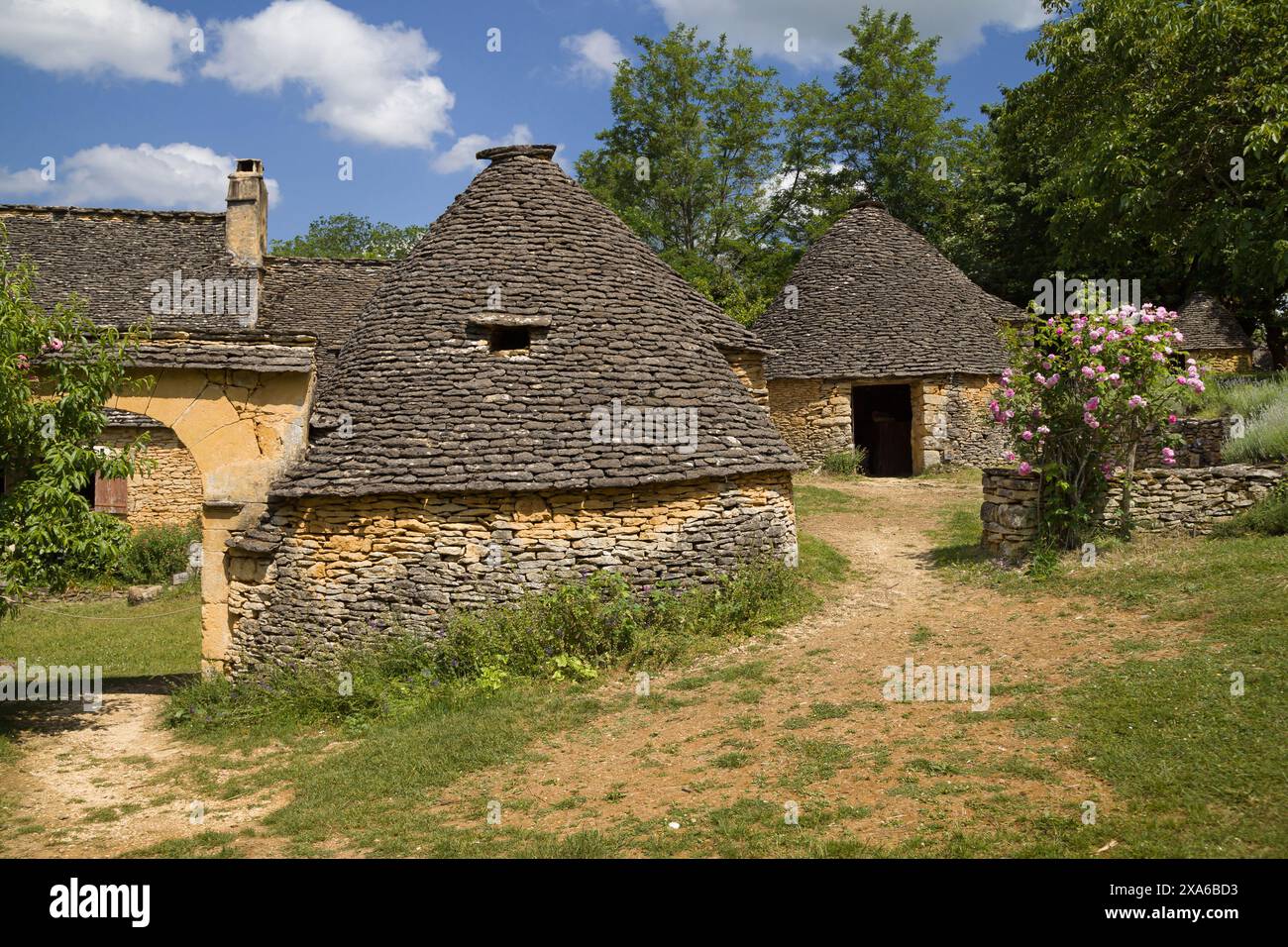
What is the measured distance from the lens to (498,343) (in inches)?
405

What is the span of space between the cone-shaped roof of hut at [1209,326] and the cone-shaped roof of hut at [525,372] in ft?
63.6

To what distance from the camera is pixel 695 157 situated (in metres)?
29.6

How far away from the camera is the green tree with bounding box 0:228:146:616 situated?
7480 millimetres

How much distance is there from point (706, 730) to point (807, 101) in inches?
1139

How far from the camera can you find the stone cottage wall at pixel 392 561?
29.0 feet

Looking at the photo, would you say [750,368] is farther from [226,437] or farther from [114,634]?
[114,634]

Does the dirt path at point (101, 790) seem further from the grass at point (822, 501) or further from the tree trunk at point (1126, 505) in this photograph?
the grass at point (822, 501)

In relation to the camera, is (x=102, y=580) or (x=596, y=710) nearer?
(x=596, y=710)

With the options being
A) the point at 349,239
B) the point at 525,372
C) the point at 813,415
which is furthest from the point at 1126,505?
the point at 349,239

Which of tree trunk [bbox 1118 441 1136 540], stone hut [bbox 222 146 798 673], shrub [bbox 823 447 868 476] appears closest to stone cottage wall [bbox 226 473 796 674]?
stone hut [bbox 222 146 798 673]

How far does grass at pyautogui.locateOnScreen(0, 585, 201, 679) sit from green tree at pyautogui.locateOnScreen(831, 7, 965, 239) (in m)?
25.0

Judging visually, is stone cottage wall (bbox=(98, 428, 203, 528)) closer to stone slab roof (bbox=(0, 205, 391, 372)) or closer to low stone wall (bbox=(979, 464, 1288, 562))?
stone slab roof (bbox=(0, 205, 391, 372))
